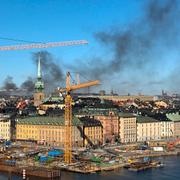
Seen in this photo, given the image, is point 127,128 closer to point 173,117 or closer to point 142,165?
point 173,117

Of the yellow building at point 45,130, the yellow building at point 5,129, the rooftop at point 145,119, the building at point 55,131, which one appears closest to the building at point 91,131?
the building at point 55,131

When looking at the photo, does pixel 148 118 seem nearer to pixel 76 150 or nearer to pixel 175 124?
pixel 175 124

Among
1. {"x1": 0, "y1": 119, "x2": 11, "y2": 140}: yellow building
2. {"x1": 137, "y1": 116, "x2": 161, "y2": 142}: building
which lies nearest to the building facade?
{"x1": 137, "y1": 116, "x2": 161, "y2": 142}: building

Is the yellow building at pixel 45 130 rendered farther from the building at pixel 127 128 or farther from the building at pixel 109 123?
the building at pixel 127 128

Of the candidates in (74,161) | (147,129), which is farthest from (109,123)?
(74,161)

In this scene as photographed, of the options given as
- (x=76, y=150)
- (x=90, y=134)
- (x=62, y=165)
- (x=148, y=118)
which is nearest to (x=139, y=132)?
(x=148, y=118)

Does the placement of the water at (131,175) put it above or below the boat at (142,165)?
below

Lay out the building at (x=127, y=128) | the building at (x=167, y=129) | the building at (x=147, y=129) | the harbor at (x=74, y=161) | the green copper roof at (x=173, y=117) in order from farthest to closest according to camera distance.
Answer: the green copper roof at (x=173, y=117) < the building at (x=167, y=129) < the building at (x=147, y=129) < the building at (x=127, y=128) < the harbor at (x=74, y=161)
